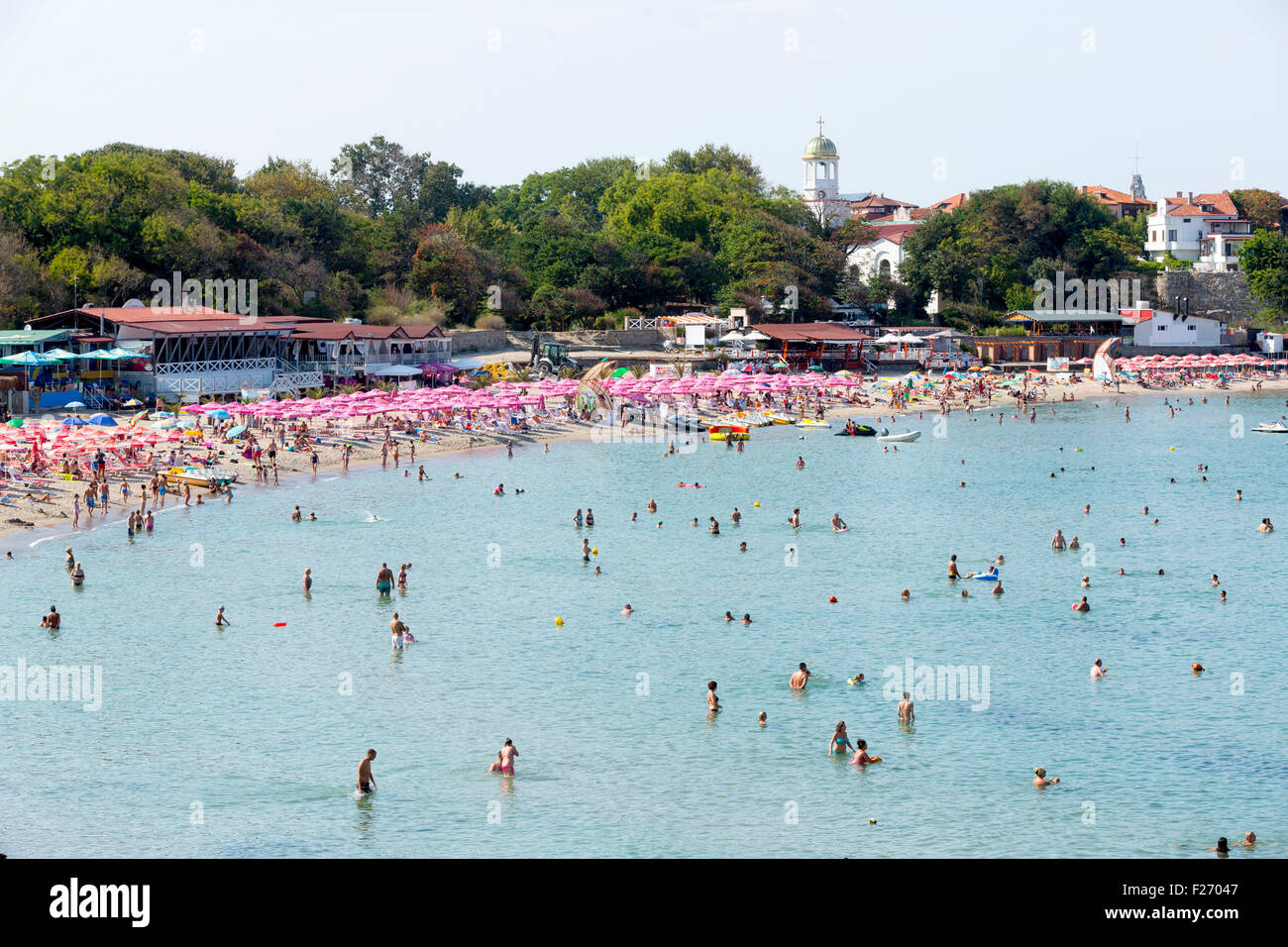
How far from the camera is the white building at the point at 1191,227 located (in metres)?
128

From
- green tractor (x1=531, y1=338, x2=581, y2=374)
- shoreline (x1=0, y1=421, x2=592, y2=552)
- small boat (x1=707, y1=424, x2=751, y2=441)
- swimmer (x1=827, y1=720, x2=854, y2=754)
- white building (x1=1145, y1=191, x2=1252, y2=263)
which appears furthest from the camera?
white building (x1=1145, y1=191, x2=1252, y2=263)

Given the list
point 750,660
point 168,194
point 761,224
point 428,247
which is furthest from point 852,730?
point 761,224

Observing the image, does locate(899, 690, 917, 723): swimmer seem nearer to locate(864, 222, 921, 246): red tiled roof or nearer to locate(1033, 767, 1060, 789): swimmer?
locate(1033, 767, 1060, 789): swimmer

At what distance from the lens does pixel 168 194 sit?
79.0 m

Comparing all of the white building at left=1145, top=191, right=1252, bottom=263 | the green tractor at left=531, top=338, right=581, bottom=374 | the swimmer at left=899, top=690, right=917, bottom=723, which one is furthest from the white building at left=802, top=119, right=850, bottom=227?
the swimmer at left=899, top=690, right=917, bottom=723

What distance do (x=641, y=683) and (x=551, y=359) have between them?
58.0 metres

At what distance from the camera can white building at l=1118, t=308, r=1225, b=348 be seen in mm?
105250

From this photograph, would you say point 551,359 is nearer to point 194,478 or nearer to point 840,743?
point 194,478

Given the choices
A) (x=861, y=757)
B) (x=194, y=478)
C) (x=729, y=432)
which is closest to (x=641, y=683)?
(x=861, y=757)

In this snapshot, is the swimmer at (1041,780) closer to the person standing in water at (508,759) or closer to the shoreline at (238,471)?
the person standing in water at (508,759)

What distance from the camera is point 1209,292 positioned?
117 metres

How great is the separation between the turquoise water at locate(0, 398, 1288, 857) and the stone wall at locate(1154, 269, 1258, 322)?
69.5 m

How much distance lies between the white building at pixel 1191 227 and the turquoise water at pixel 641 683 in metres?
85.7

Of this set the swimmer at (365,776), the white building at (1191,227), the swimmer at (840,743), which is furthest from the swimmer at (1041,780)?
the white building at (1191,227)
